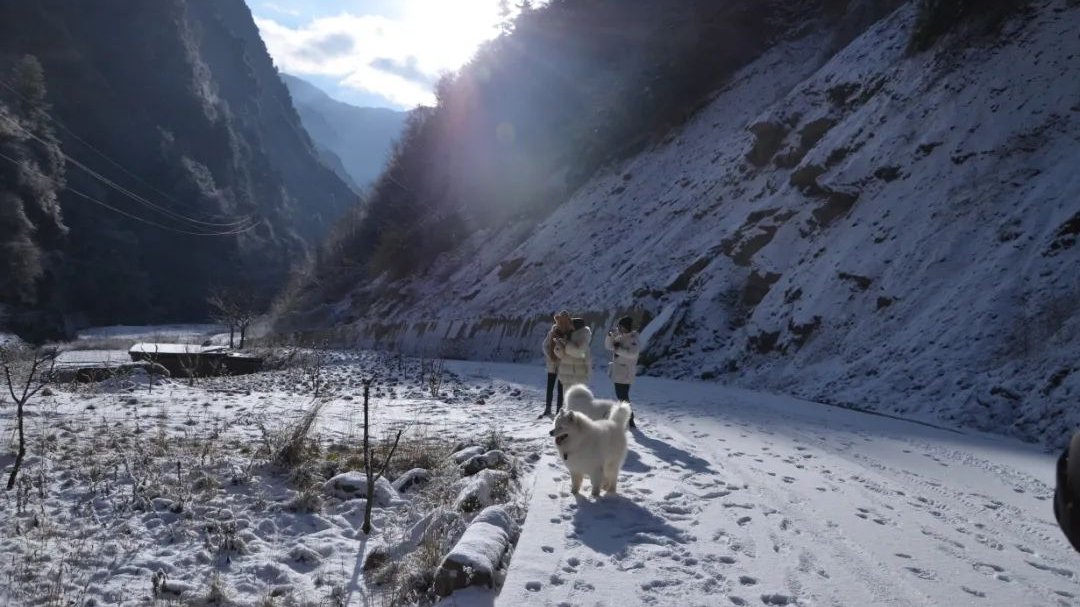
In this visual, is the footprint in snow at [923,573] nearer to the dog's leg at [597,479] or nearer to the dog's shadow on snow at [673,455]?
the dog's leg at [597,479]

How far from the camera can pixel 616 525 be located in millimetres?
5641

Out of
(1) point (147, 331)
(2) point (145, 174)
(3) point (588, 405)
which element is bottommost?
(1) point (147, 331)

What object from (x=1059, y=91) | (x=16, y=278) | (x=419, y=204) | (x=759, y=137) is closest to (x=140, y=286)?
(x=16, y=278)

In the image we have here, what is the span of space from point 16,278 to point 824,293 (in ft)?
163

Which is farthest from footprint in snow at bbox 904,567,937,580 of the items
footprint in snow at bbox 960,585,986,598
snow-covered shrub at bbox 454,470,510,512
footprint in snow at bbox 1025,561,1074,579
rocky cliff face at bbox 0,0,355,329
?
rocky cliff face at bbox 0,0,355,329

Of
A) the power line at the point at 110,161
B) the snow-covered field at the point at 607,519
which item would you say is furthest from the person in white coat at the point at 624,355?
the power line at the point at 110,161

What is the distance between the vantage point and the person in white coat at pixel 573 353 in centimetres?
975

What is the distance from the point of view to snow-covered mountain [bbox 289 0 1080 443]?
11422mm

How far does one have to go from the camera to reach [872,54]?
818 inches

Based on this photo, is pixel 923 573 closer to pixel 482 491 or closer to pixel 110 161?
pixel 482 491

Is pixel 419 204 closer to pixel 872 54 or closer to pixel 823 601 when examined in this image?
pixel 872 54

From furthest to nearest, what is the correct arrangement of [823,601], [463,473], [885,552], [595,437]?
1. [463,473]
2. [595,437]
3. [885,552]
4. [823,601]

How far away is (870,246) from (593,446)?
1204 cm

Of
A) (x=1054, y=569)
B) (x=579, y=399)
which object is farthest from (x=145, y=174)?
(x=1054, y=569)
